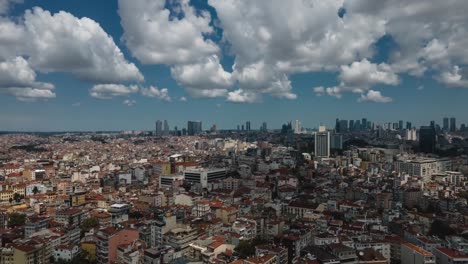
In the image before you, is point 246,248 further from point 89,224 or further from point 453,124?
point 453,124

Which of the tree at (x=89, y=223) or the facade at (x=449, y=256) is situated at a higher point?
the facade at (x=449, y=256)

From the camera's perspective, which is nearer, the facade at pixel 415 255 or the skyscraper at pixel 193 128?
the facade at pixel 415 255

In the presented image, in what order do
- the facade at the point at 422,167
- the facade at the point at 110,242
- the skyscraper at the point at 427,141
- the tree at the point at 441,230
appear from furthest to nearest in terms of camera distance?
the skyscraper at the point at 427,141
the facade at the point at 422,167
the tree at the point at 441,230
the facade at the point at 110,242

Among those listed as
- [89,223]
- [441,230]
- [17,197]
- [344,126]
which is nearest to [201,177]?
[17,197]

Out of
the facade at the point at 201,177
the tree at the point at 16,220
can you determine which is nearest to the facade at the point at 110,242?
the tree at the point at 16,220

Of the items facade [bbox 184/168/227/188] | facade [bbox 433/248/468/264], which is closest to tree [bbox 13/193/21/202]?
facade [bbox 184/168/227/188]

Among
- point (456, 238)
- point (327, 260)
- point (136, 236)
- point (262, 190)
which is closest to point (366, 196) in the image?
point (262, 190)

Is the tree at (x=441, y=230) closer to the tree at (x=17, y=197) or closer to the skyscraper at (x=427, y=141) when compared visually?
the tree at (x=17, y=197)

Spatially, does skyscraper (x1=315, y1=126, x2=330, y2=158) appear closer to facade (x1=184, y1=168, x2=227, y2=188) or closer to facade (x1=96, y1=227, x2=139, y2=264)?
facade (x1=184, y1=168, x2=227, y2=188)
